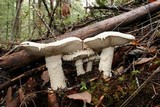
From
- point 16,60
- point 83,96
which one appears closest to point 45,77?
point 16,60

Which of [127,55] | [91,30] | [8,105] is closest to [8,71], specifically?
[8,105]

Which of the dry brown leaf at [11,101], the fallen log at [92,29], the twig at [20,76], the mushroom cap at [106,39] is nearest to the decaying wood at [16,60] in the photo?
the fallen log at [92,29]

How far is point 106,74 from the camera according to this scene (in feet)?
7.77

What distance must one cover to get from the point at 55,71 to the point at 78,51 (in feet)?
0.98

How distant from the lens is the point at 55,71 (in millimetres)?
2369

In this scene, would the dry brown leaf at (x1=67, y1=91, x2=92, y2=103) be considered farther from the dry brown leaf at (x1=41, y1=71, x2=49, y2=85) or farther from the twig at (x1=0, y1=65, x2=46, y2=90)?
the twig at (x1=0, y1=65, x2=46, y2=90)

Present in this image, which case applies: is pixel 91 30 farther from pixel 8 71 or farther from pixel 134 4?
pixel 134 4

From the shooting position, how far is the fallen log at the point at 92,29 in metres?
2.69

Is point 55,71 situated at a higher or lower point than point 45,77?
higher

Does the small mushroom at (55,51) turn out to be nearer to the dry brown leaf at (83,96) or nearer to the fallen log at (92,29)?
the dry brown leaf at (83,96)

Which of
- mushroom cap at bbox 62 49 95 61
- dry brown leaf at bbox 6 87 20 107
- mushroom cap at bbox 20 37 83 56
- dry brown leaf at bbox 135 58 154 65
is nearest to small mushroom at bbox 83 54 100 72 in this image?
mushroom cap at bbox 62 49 95 61

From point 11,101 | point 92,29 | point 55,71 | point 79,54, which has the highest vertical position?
point 92,29

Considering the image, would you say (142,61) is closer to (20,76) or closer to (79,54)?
(79,54)

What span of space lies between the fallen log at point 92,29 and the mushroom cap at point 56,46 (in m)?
0.52
